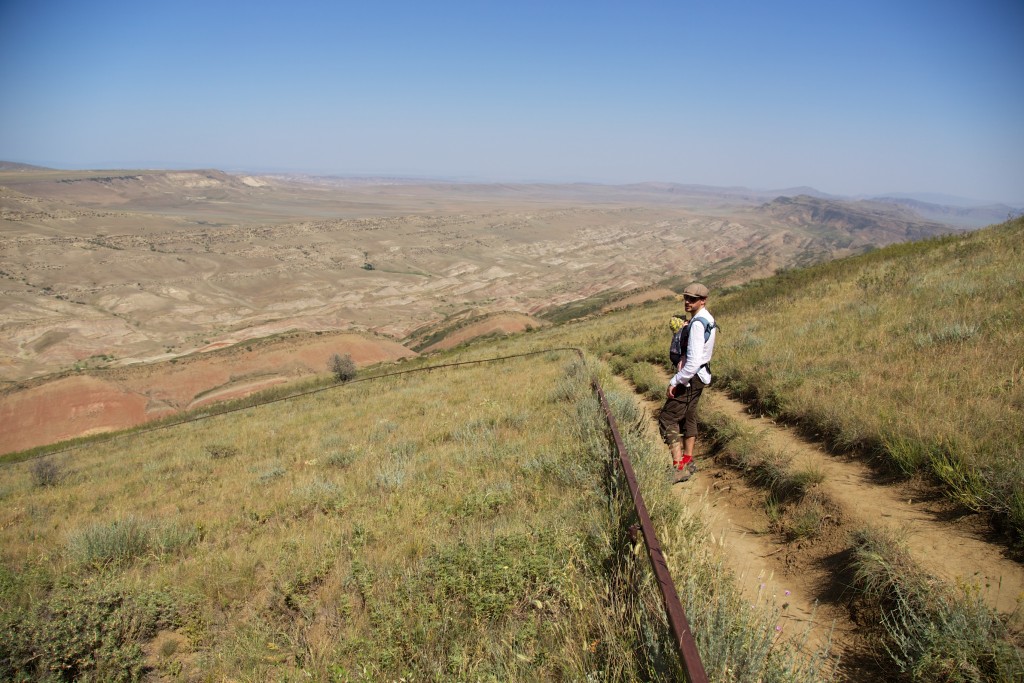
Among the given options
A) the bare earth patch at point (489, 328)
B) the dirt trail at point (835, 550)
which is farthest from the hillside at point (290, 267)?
the dirt trail at point (835, 550)

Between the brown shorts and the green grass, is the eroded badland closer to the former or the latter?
the brown shorts

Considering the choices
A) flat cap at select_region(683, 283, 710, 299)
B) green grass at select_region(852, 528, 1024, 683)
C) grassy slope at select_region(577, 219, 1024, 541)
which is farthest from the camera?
flat cap at select_region(683, 283, 710, 299)

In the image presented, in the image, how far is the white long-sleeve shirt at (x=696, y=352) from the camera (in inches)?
220

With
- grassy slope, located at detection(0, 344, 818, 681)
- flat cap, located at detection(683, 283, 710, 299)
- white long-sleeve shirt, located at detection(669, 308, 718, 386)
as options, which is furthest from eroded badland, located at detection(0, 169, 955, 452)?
flat cap, located at detection(683, 283, 710, 299)

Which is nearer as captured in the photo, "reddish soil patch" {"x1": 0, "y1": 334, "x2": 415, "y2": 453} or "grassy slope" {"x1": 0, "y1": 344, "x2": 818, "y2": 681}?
"grassy slope" {"x1": 0, "y1": 344, "x2": 818, "y2": 681}

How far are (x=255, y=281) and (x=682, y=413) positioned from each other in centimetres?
9449

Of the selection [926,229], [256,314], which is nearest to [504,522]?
[256,314]

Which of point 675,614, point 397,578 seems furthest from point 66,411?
point 675,614

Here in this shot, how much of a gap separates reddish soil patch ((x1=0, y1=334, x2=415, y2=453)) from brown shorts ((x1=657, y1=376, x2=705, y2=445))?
37064mm

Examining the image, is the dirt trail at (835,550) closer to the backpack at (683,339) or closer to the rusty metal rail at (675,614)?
the rusty metal rail at (675,614)

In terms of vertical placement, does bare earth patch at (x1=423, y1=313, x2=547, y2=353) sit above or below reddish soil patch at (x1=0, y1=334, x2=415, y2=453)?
above

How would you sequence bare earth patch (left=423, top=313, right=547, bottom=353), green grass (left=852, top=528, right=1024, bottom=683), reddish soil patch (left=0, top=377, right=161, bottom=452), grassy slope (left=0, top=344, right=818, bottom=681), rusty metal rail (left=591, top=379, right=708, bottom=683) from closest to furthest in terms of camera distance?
rusty metal rail (left=591, top=379, right=708, bottom=683) → green grass (left=852, top=528, right=1024, bottom=683) → grassy slope (left=0, top=344, right=818, bottom=681) → reddish soil patch (left=0, top=377, right=161, bottom=452) → bare earth patch (left=423, top=313, right=547, bottom=353)

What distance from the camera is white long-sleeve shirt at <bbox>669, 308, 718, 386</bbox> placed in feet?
18.4

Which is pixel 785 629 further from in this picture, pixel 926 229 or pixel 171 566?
pixel 926 229
